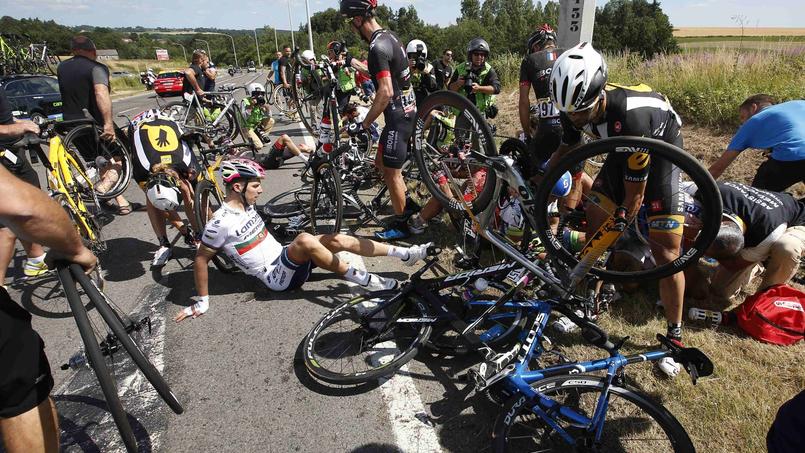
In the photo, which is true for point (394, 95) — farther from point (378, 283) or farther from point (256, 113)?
point (256, 113)

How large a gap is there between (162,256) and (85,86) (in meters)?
2.97

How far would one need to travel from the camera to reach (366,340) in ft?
9.80

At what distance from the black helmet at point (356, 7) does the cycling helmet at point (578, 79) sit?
2515mm

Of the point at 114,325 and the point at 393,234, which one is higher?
the point at 114,325

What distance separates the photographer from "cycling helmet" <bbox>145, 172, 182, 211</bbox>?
4336 millimetres

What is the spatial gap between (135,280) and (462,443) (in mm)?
3797

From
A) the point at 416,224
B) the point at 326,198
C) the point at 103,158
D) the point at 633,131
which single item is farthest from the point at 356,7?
the point at 103,158

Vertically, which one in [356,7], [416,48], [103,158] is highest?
[356,7]

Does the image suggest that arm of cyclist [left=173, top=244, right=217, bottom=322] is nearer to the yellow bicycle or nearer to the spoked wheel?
the yellow bicycle

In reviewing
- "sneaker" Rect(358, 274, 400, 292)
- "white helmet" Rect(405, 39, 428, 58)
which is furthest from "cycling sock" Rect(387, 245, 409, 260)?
"white helmet" Rect(405, 39, 428, 58)

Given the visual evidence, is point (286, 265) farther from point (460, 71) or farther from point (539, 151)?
point (460, 71)

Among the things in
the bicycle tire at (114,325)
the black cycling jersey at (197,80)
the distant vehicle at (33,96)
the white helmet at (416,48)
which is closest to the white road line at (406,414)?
the bicycle tire at (114,325)

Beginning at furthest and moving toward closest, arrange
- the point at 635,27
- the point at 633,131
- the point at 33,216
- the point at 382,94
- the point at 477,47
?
the point at 635,27
the point at 477,47
the point at 382,94
the point at 633,131
the point at 33,216

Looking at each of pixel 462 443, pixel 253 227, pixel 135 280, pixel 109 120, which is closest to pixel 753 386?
pixel 462 443
